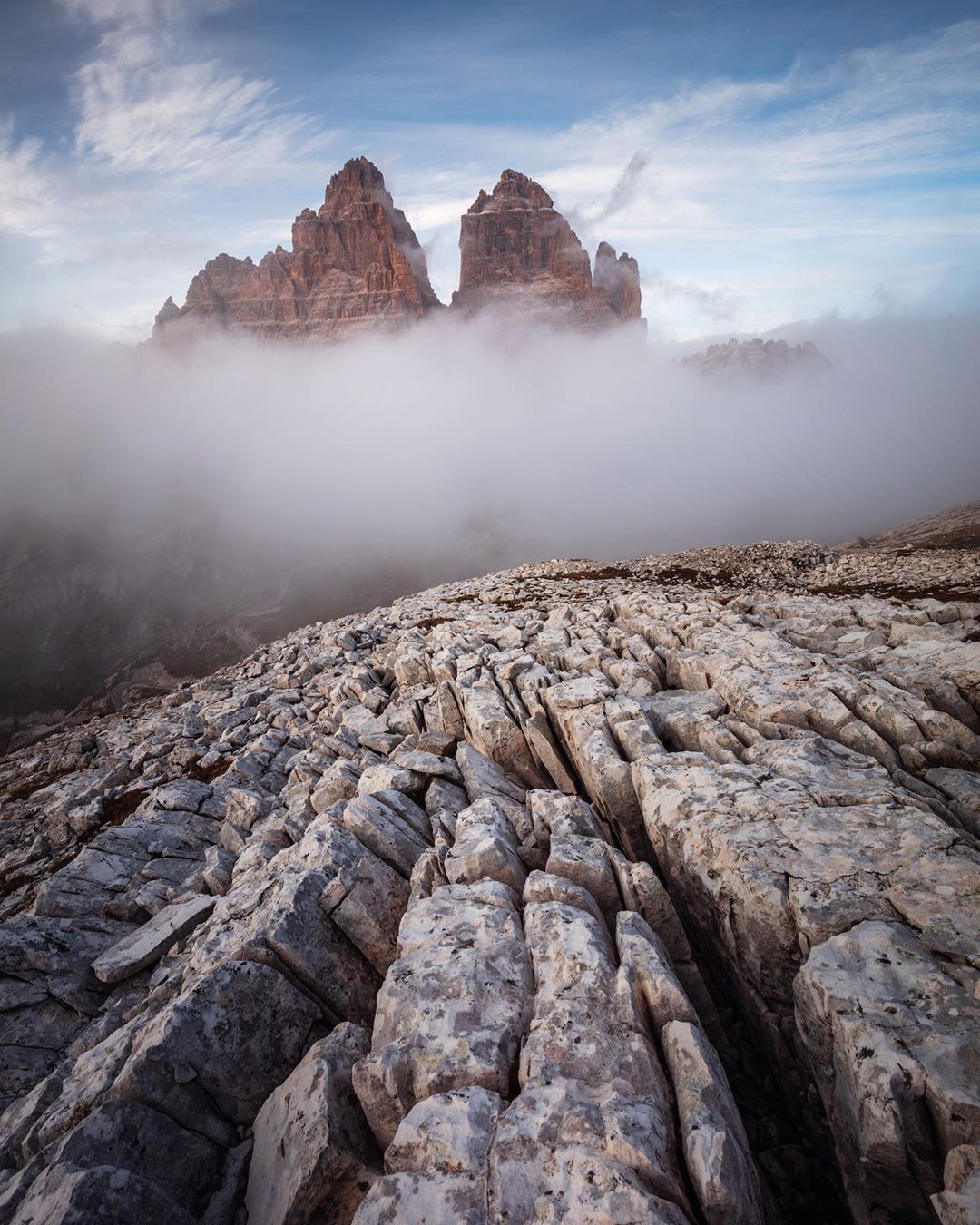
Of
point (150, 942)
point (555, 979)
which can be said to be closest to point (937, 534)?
point (555, 979)

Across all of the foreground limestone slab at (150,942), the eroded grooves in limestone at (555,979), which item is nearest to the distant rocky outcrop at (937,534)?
the eroded grooves in limestone at (555,979)

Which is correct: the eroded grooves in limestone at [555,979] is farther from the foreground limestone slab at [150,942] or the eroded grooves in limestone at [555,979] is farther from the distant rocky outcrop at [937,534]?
the distant rocky outcrop at [937,534]

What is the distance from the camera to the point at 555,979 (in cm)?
970

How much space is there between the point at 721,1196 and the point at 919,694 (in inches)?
702

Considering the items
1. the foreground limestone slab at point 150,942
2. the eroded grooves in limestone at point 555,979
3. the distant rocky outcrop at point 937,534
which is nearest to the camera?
the eroded grooves in limestone at point 555,979

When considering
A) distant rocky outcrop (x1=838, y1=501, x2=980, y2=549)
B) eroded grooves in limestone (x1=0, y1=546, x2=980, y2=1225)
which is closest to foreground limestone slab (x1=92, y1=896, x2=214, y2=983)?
eroded grooves in limestone (x1=0, y1=546, x2=980, y2=1225)

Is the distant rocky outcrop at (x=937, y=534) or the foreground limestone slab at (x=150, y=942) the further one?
the distant rocky outcrop at (x=937, y=534)

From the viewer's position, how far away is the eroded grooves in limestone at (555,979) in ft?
24.4

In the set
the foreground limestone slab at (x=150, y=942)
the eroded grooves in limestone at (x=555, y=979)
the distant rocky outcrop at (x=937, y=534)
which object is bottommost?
A: the distant rocky outcrop at (x=937, y=534)

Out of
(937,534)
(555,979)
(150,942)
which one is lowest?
(937,534)

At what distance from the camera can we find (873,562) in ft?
219

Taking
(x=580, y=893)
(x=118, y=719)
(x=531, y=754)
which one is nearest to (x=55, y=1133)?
(x=580, y=893)

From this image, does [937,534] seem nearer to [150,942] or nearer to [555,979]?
[555,979]

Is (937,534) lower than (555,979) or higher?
lower
